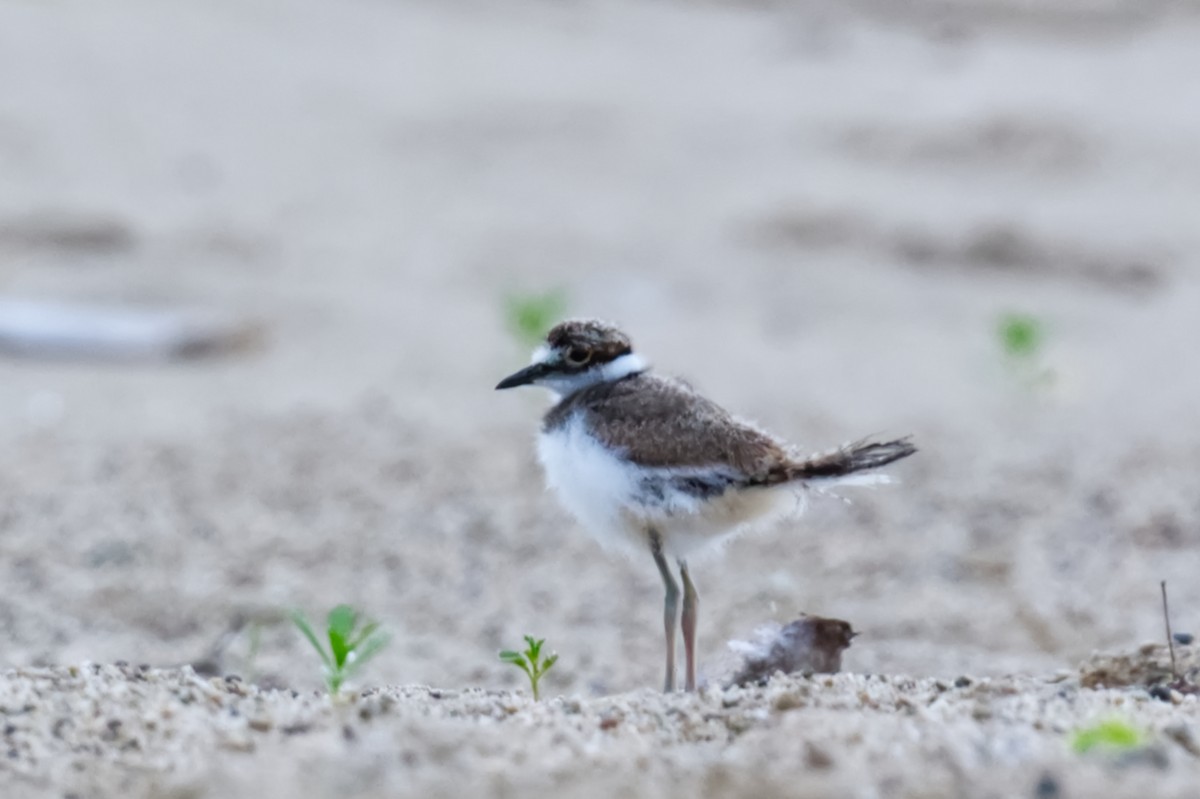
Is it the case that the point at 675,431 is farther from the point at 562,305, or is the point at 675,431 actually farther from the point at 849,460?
the point at 562,305

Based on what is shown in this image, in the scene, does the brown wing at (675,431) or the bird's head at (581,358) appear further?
the bird's head at (581,358)

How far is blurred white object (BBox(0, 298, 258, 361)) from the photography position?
24.6 feet

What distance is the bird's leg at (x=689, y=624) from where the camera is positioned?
334 centimetres

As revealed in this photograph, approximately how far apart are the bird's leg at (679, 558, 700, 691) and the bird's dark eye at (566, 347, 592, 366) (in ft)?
1.46

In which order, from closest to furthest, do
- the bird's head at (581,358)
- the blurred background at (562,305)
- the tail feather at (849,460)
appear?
1. the tail feather at (849,460)
2. the bird's head at (581,358)
3. the blurred background at (562,305)

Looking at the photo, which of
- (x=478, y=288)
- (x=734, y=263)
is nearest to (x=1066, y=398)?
(x=734, y=263)

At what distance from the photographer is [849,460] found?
125 inches

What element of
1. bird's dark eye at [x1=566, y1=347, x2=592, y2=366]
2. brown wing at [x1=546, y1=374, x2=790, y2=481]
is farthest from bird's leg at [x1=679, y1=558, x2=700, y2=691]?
bird's dark eye at [x1=566, y1=347, x2=592, y2=366]

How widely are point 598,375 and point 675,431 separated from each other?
1.06 ft

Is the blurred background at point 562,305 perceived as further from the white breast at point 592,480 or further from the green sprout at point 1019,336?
the white breast at point 592,480

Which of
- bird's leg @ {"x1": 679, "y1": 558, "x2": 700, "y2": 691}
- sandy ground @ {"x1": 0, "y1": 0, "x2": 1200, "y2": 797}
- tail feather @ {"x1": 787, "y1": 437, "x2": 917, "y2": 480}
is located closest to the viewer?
sandy ground @ {"x1": 0, "y1": 0, "x2": 1200, "y2": 797}

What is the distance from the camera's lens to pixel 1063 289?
29.6ft

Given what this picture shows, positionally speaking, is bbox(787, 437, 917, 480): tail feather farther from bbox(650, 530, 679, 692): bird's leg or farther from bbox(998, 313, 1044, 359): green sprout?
bbox(998, 313, 1044, 359): green sprout

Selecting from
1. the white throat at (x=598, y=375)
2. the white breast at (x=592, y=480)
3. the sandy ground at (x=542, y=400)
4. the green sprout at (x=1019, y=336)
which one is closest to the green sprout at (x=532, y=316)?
the sandy ground at (x=542, y=400)
